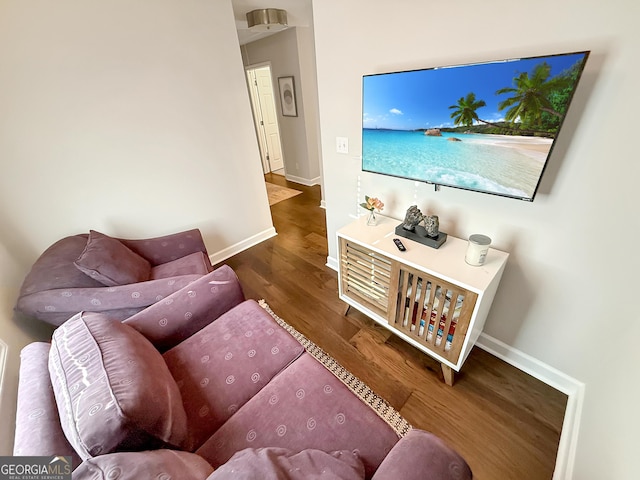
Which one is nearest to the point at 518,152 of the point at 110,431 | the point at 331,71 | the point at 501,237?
the point at 501,237

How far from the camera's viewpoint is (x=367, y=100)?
1.48 metres

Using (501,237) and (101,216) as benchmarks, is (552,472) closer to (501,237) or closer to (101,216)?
(501,237)

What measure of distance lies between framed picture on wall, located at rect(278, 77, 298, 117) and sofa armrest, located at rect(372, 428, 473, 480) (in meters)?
4.31

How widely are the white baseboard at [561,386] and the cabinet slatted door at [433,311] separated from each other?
43 centimetres

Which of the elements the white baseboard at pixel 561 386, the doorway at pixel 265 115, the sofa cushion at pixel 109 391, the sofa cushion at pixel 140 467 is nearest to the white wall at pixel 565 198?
the white baseboard at pixel 561 386

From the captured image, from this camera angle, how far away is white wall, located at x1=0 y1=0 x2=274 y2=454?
1535 mm

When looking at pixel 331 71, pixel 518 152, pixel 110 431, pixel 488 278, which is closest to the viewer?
pixel 110 431

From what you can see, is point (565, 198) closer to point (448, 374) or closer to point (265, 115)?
point (448, 374)

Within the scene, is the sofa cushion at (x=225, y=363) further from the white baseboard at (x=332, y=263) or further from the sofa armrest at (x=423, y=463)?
the white baseboard at (x=332, y=263)

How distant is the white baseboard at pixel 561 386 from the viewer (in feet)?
3.73

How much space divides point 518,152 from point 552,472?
54.6 inches

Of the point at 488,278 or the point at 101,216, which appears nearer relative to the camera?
the point at 488,278

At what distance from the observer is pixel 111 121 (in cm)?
186

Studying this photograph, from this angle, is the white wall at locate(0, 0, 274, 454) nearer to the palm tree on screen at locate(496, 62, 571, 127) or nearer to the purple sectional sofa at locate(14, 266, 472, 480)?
the purple sectional sofa at locate(14, 266, 472, 480)
